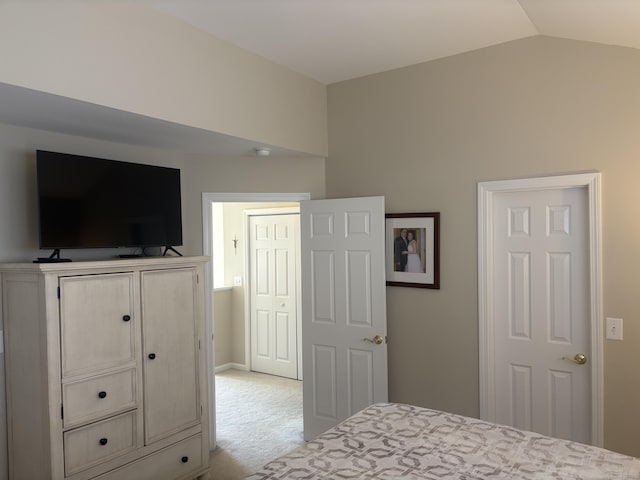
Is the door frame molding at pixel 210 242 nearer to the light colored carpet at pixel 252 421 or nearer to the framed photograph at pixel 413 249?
the light colored carpet at pixel 252 421

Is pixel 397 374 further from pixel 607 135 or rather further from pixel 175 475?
pixel 607 135

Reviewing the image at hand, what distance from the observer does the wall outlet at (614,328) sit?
2.89 m

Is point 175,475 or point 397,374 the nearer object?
point 175,475

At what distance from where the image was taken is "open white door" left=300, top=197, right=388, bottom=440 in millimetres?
3730

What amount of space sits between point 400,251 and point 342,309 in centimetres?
65

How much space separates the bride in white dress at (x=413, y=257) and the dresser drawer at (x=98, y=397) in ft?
6.61

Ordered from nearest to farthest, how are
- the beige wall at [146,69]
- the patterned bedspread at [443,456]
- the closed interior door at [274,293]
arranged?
the patterned bedspread at [443,456]
the beige wall at [146,69]
the closed interior door at [274,293]

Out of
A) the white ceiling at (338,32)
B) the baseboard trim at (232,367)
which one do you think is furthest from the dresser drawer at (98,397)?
the baseboard trim at (232,367)

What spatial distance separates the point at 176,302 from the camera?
10.6 feet

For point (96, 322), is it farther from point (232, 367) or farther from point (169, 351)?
point (232, 367)

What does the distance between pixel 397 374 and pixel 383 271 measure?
0.80 metres

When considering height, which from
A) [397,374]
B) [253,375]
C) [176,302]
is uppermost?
[176,302]

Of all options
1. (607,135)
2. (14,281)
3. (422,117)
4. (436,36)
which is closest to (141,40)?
(14,281)

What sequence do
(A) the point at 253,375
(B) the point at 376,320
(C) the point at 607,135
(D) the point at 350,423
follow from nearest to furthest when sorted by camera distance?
(D) the point at 350,423 → (C) the point at 607,135 → (B) the point at 376,320 → (A) the point at 253,375
